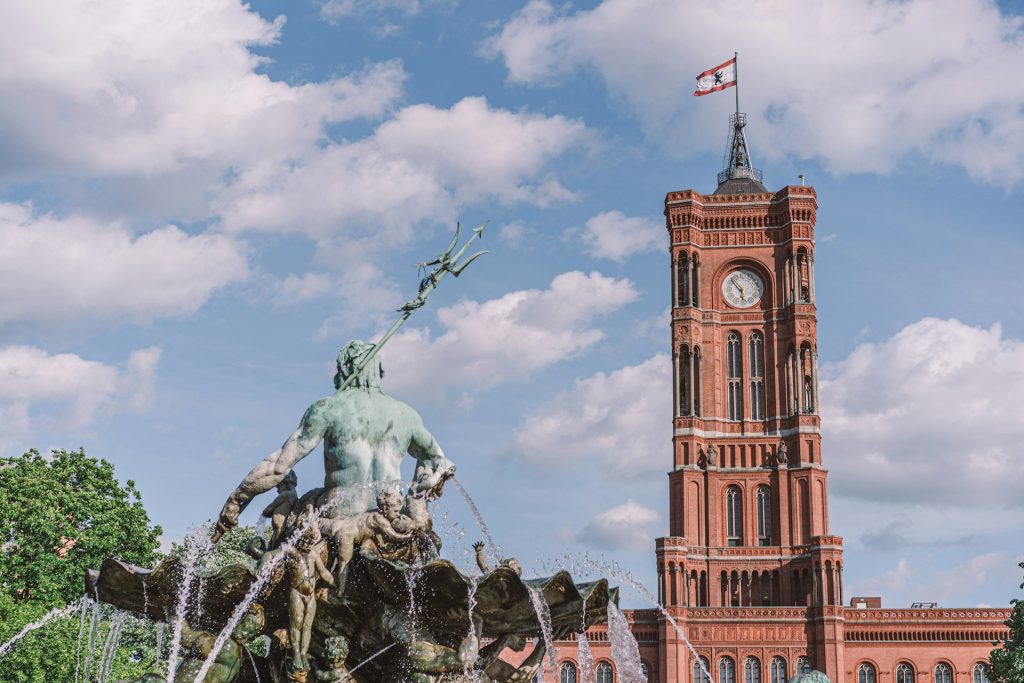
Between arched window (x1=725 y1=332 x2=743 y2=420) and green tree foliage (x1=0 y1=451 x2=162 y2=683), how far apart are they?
4366cm

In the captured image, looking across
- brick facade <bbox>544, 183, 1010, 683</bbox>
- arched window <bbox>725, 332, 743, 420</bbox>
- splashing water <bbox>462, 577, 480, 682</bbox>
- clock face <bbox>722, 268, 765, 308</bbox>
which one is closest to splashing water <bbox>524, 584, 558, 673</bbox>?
splashing water <bbox>462, 577, 480, 682</bbox>

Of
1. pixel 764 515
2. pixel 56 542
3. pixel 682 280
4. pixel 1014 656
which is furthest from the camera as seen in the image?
pixel 682 280

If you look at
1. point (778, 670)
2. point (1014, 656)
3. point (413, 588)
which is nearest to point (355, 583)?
point (413, 588)

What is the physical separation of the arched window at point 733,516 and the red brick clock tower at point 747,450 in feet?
0.23

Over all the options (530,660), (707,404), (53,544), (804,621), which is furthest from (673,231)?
(530,660)

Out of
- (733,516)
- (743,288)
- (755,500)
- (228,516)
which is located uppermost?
(743,288)

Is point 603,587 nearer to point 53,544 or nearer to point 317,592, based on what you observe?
point 317,592

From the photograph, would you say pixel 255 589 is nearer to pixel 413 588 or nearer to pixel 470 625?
pixel 413 588

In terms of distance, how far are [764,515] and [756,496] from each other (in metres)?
1.01

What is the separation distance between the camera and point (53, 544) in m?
29.5

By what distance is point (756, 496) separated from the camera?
227 feet

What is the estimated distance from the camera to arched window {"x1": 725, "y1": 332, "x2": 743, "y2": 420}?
7131cm

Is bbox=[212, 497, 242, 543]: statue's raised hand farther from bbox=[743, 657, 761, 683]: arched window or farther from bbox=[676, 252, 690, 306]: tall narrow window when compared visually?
bbox=[676, 252, 690, 306]: tall narrow window

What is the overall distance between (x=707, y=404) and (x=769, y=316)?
19.5 feet
